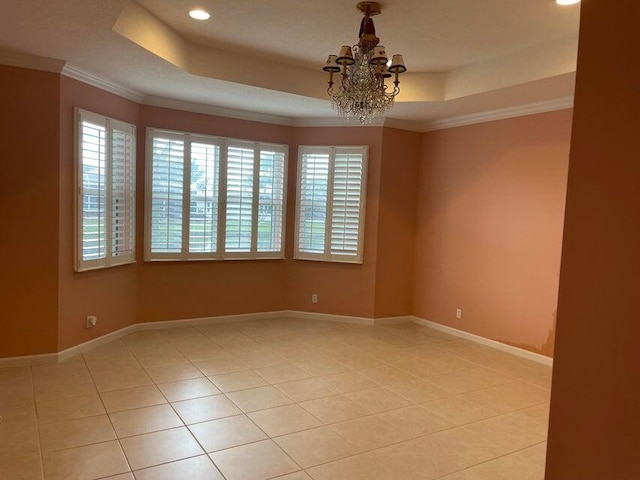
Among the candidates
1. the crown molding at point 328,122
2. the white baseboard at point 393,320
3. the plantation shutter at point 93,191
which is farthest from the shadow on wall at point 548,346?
the plantation shutter at point 93,191

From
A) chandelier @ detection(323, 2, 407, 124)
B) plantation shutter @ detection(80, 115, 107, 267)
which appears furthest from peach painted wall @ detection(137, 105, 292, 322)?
chandelier @ detection(323, 2, 407, 124)

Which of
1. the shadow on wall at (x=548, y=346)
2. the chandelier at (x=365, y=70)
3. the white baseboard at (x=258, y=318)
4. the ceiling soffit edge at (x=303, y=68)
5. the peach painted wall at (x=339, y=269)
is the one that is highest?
the ceiling soffit edge at (x=303, y=68)

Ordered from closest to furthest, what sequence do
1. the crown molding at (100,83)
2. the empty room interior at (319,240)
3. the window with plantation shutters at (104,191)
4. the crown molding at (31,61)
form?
the empty room interior at (319,240) → the crown molding at (31,61) → the crown molding at (100,83) → the window with plantation shutters at (104,191)

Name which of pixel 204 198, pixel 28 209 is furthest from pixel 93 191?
pixel 204 198

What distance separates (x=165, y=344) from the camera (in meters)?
4.93

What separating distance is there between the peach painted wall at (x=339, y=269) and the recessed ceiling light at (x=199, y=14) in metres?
2.63

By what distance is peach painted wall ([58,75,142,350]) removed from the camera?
13.7 feet

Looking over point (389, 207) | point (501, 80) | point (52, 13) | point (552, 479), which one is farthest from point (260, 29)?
point (552, 479)

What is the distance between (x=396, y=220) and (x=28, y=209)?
4121 mm

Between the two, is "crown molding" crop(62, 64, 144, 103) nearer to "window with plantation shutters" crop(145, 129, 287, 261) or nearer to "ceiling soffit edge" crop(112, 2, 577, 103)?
"window with plantation shutters" crop(145, 129, 287, 261)

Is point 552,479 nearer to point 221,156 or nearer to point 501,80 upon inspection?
point 501,80

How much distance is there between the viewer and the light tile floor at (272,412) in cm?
270

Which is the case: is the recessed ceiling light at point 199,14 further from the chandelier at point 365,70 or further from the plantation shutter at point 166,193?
the plantation shutter at point 166,193

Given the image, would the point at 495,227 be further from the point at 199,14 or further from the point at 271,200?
the point at 199,14
